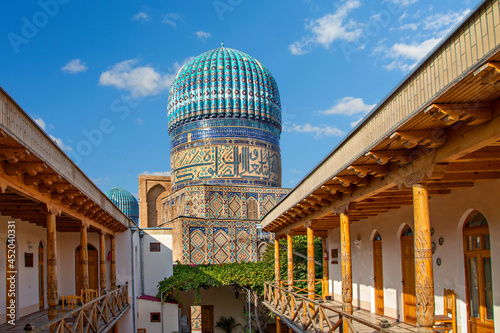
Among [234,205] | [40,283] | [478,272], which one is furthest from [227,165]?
[478,272]

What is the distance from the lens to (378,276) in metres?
13.3

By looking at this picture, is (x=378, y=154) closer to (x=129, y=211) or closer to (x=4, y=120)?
(x=4, y=120)

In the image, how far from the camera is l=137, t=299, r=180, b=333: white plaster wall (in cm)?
1959

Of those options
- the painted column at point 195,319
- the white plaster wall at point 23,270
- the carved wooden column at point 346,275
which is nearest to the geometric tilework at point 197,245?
the painted column at point 195,319

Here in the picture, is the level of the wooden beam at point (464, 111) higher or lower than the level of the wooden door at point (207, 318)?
higher

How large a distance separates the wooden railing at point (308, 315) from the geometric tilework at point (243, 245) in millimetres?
7678

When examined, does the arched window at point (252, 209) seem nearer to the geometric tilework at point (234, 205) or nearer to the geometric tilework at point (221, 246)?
the geometric tilework at point (234, 205)

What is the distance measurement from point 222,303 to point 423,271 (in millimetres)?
19043

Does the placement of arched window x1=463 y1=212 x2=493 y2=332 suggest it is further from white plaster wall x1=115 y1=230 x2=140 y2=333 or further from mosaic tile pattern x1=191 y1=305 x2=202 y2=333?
mosaic tile pattern x1=191 y1=305 x2=202 y2=333

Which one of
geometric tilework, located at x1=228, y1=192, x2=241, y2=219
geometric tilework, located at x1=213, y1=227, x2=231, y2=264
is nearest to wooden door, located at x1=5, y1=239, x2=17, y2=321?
geometric tilework, located at x1=213, y1=227, x2=231, y2=264

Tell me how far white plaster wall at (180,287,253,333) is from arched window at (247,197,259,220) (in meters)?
4.26

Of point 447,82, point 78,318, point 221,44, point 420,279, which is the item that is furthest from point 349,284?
point 221,44

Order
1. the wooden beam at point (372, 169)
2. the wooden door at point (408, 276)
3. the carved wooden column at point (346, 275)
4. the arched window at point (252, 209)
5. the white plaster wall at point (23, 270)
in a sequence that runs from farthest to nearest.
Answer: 1. the arched window at point (252, 209)
2. the white plaster wall at point (23, 270)
3. the wooden door at point (408, 276)
4. the carved wooden column at point (346, 275)
5. the wooden beam at point (372, 169)

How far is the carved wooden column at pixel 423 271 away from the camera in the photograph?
19.9ft
